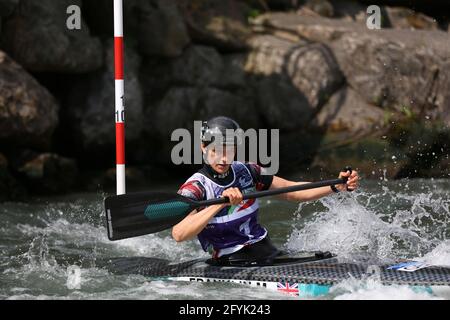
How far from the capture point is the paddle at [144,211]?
185 inches

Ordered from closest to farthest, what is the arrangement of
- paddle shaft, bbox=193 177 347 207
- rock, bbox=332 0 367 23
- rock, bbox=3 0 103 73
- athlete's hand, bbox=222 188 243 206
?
athlete's hand, bbox=222 188 243 206, paddle shaft, bbox=193 177 347 207, rock, bbox=3 0 103 73, rock, bbox=332 0 367 23

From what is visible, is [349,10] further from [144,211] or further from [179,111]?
[144,211]

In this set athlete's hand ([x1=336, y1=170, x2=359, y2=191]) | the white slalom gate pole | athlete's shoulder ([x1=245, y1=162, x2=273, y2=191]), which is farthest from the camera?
the white slalom gate pole

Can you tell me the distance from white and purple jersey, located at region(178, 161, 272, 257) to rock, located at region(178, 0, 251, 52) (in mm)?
6065

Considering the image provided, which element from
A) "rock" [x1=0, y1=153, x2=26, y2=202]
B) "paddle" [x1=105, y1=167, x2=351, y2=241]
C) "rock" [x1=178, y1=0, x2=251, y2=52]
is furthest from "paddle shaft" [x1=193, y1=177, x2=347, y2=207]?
"rock" [x1=178, y1=0, x2=251, y2=52]

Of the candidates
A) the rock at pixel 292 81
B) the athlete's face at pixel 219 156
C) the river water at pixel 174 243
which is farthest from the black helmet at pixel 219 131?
the rock at pixel 292 81

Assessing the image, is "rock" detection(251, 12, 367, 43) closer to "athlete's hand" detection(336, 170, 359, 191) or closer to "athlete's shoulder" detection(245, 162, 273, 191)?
"athlete's shoulder" detection(245, 162, 273, 191)

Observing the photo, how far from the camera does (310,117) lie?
10836 millimetres

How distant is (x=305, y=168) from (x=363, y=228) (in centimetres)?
454

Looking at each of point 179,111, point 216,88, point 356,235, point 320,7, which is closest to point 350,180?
point 356,235

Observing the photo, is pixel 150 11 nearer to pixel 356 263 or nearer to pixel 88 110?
pixel 88 110

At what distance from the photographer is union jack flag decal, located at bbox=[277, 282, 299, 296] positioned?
475 cm

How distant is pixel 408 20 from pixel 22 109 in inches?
257
